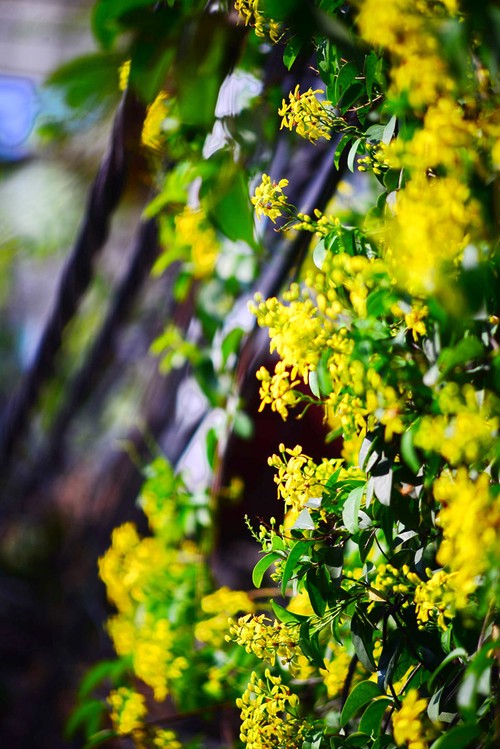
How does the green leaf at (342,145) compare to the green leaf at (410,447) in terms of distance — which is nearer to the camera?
the green leaf at (410,447)

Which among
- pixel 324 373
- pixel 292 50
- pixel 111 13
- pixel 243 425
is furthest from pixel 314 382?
pixel 243 425

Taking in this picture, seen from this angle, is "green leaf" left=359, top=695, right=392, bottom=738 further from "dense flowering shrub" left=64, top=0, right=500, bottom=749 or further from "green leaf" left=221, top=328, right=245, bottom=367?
"green leaf" left=221, top=328, right=245, bottom=367

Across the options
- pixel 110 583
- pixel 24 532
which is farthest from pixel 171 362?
pixel 24 532

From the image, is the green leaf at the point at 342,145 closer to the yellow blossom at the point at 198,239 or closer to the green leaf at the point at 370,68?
the green leaf at the point at 370,68

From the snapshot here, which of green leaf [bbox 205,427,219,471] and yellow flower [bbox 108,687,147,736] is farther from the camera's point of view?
green leaf [bbox 205,427,219,471]

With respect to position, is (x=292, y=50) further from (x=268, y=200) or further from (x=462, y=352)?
(x=462, y=352)

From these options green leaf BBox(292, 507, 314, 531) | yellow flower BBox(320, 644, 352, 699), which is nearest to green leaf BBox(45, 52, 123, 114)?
green leaf BBox(292, 507, 314, 531)

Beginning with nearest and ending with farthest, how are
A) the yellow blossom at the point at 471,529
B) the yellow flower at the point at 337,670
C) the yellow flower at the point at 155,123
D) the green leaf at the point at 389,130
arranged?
the yellow blossom at the point at 471,529 → the green leaf at the point at 389,130 → the yellow flower at the point at 337,670 → the yellow flower at the point at 155,123

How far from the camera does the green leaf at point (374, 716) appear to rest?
1.49 feet

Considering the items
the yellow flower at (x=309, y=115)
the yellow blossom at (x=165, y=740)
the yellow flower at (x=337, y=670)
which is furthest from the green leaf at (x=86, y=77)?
the yellow blossom at (x=165, y=740)

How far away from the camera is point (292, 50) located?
0.49m

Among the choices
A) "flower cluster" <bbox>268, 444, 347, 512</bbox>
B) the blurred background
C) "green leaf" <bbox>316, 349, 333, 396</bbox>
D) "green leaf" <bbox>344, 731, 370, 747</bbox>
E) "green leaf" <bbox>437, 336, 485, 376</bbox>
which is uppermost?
"green leaf" <bbox>437, 336, 485, 376</bbox>

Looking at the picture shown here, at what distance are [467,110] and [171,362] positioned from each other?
2.83ft

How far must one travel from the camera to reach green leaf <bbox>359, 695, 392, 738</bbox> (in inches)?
17.9
